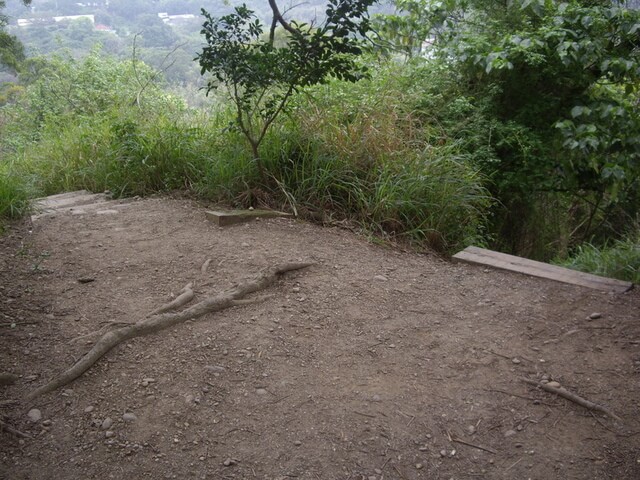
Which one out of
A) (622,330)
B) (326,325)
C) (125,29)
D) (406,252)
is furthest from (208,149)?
(125,29)

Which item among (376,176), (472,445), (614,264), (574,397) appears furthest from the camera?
(376,176)

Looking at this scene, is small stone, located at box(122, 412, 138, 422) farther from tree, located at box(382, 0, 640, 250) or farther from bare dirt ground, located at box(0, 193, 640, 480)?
tree, located at box(382, 0, 640, 250)

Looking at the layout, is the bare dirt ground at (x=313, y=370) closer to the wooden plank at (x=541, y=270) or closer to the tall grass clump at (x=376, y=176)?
the wooden plank at (x=541, y=270)

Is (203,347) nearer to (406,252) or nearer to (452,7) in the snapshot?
(406,252)

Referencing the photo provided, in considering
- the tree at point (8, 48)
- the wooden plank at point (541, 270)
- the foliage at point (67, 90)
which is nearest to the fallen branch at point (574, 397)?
the wooden plank at point (541, 270)

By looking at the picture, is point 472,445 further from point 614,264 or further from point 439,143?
point 439,143

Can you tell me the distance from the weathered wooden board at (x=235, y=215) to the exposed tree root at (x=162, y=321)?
0.91m

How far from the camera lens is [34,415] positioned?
2156 mm

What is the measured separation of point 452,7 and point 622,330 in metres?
4.27

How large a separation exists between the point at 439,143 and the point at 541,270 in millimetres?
1821

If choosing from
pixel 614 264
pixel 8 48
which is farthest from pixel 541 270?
pixel 8 48

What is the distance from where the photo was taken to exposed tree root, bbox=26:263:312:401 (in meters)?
2.34

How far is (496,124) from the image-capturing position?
5.32m

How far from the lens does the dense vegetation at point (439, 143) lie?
4.44 m
